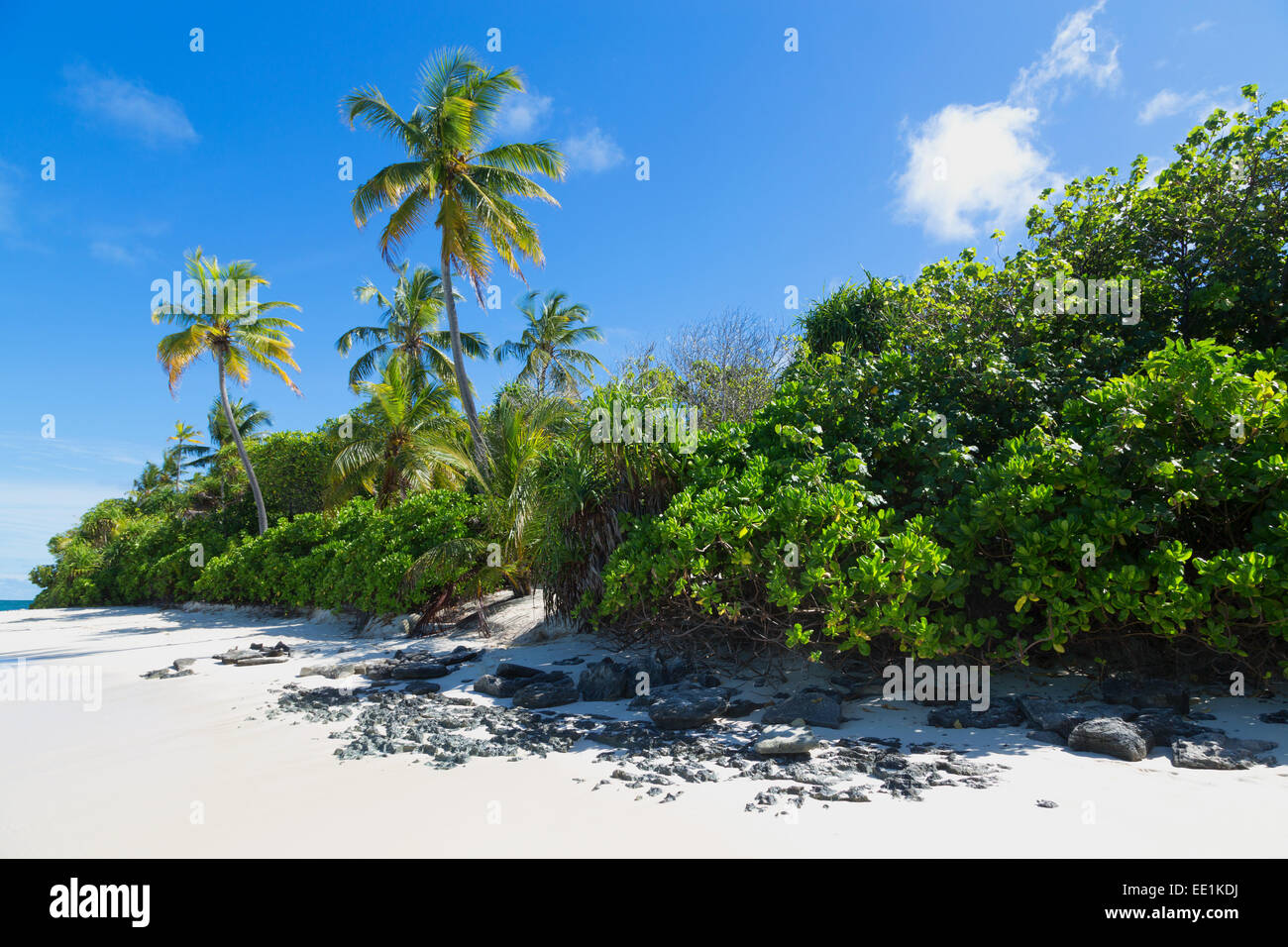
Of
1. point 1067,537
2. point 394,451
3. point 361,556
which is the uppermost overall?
point 394,451

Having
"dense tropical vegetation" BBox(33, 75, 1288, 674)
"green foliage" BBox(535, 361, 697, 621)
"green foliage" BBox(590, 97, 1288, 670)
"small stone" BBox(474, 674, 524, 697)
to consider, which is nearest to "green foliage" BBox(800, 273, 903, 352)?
"dense tropical vegetation" BBox(33, 75, 1288, 674)

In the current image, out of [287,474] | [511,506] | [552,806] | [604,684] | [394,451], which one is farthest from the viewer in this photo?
[287,474]

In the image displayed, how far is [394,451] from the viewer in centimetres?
1864

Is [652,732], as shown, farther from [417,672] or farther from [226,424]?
[226,424]

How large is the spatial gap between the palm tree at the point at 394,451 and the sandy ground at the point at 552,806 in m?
12.8

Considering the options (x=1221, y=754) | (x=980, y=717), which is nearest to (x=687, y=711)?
(x=980, y=717)

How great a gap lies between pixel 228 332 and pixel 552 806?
24.7 meters

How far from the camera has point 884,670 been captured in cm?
574

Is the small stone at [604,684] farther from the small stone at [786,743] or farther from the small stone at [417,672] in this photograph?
the small stone at [417,672]

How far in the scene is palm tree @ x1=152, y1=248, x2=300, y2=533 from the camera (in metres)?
21.6

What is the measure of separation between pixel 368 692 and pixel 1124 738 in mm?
6796

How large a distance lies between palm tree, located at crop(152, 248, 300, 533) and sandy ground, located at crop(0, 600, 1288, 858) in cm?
1965
